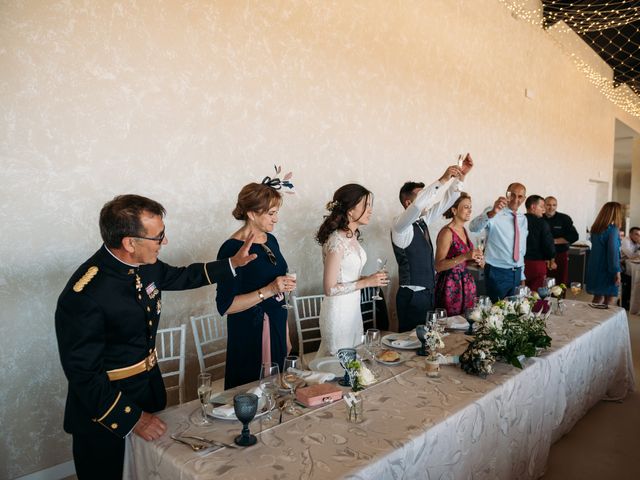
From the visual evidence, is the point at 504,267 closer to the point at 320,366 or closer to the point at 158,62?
the point at 320,366

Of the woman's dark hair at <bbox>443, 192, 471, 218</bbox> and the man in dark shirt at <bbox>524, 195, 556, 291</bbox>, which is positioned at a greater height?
the woman's dark hair at <bbox>443, 192, 471, 218</bbox>

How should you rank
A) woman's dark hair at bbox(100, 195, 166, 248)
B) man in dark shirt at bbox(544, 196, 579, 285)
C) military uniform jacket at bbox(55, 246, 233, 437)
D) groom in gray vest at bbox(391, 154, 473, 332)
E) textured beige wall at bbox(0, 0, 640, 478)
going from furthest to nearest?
man in dark shirt at bbox(544, 196, 579, 285) < groom in gray vest at bbox(391, 154, 473, 332) < textured beige wall at bbox(0, 0, 640, 478) < woman's dark hair at bbox(100, 195, 166, 248) < military uniform jacket at bbox(55, 246, 233, 437)

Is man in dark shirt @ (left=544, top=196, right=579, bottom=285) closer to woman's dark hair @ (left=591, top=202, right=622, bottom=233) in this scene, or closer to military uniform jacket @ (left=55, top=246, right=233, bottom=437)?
woman's dark hair @ (left=591, top=202, right=622, bottom=233)

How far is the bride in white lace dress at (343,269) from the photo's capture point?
2.80 metres

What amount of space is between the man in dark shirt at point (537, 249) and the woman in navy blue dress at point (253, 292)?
12.7 ft

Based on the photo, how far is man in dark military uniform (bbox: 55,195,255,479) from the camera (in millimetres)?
1604

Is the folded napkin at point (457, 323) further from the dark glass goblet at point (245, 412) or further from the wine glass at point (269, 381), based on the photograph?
the dark glass goblet at point (245, 412)

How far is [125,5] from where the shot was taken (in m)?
2.78

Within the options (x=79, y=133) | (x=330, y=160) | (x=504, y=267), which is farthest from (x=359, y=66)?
(x=79, y=133)

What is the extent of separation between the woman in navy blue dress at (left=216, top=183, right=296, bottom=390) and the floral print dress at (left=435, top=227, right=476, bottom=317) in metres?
1.53

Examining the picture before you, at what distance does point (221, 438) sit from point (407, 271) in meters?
2.04

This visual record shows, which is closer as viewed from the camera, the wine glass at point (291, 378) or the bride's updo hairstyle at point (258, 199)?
the wine glass at point (291, 378)

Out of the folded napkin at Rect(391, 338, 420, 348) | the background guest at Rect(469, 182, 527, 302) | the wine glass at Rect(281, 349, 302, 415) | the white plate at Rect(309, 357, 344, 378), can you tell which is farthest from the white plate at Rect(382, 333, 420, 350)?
the background guest at Rect(469, 182, 527, 302)

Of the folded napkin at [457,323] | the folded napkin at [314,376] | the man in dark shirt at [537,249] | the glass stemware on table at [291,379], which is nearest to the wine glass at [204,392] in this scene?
the glass stemware on table at [291,379]
